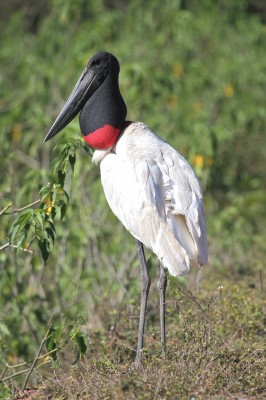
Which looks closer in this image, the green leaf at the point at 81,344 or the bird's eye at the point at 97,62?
the green leaf at the point at 81,344

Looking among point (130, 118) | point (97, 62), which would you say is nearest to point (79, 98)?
point (97, 62)

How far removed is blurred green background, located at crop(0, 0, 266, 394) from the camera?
6949mm

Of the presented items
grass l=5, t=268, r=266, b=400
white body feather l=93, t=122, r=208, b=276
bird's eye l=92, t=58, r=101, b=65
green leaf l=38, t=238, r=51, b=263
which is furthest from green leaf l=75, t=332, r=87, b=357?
bird's eye l=92, t=58, r=101, b=65


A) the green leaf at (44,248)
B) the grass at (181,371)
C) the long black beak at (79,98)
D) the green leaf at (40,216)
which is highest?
the long black beak at (79,98)

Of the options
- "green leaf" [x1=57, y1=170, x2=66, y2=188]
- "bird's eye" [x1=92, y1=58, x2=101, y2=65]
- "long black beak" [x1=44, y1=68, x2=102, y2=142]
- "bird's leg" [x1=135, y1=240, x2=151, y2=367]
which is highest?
"bird's eye" [x1=92, y1=58, x2=101, y2=65]

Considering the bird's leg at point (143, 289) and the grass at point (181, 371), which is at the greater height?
the bird's leg at point (143, 289)

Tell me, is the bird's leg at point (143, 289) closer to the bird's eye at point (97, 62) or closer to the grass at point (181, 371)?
the grass at point (181, 371)

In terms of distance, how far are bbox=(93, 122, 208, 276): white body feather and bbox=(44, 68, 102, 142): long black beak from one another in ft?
2.29

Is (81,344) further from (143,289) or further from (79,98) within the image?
(79,98)

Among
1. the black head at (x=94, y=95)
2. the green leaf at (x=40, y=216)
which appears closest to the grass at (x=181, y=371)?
the green leaf at (x=40, y=216)

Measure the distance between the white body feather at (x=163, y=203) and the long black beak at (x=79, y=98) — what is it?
0.70m

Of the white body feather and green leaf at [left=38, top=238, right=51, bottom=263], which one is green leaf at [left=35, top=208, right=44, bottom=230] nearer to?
green leaf at [left=38, top=238, right=51, bottom=263]

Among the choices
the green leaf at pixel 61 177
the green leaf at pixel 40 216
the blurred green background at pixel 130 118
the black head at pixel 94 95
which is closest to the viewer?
the green leaf at pixel 40 216

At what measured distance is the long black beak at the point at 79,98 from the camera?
5.89 meters
